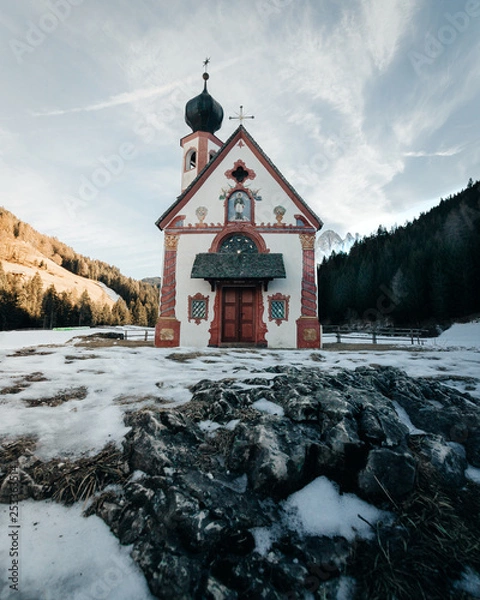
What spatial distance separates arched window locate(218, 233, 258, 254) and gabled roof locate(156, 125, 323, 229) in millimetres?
3075

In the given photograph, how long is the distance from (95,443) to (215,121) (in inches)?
953

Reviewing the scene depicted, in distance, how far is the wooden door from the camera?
46.6 ft

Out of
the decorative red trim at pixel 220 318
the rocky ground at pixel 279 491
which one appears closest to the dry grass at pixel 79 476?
the rocky ground at pixel 279 491

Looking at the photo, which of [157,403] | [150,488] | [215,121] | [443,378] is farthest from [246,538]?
[215,121]

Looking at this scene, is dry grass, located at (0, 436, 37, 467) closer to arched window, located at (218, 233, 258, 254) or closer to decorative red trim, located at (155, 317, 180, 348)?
decorative red trim, located at (155, 317, 180, 348)

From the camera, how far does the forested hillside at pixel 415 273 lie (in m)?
38.3

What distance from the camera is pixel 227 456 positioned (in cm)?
244

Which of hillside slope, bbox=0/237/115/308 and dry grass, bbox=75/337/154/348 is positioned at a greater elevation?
hillside slope, bbox=0/237/115/308

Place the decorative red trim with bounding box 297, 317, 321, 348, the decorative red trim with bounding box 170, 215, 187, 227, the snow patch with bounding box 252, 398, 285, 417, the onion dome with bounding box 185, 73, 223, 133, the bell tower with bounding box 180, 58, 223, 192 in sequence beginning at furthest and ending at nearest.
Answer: the onion dome with bounding box 185, 73, 223, 133 < the bell tower with bounding box 180, 58, 223, 192 < the decorative red trim with bounding box 170, 215, 187, 227 < the decorative red trim with bounding box 297, 317, 321, 348 < the snow patch with bounding box 252, 398, 285, 417

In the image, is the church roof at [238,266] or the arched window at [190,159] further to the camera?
the arched window at [190,159]

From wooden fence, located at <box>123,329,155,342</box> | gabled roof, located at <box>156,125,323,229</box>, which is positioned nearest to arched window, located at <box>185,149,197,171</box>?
gabled roof, located at <box>156,125,323,229</box>

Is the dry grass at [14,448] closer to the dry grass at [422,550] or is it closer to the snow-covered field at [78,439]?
the snow-covered field at [78,439]

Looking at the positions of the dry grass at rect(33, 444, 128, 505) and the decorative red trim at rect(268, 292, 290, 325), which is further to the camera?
the decorative red trim at rect(268, 292, 290, 325)

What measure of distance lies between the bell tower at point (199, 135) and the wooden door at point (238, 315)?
36.2ft
